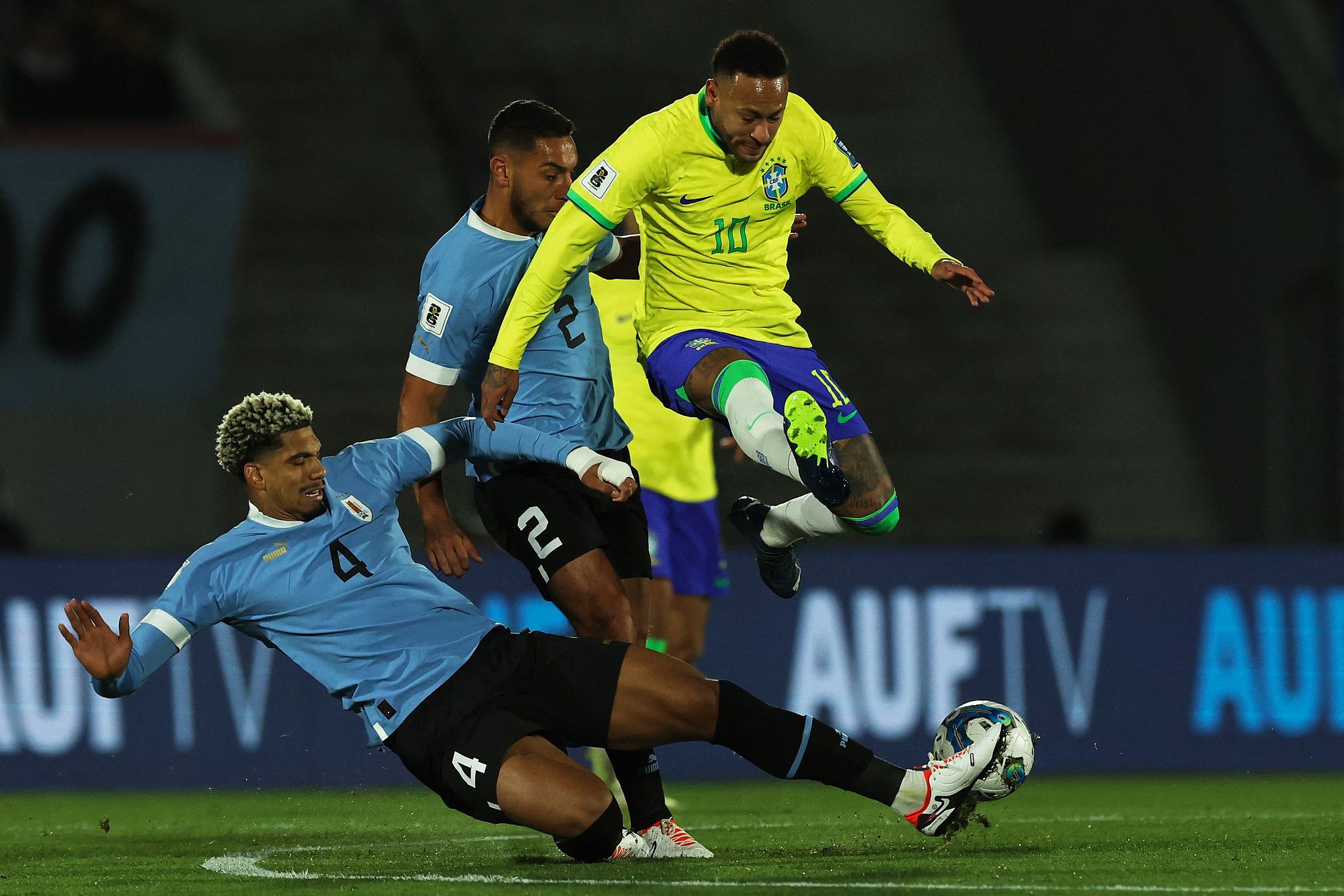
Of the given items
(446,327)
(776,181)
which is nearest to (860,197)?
(776,181)

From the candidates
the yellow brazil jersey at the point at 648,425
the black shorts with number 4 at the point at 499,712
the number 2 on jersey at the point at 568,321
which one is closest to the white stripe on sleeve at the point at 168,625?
the black shorts with number 4 at the point at 499,712

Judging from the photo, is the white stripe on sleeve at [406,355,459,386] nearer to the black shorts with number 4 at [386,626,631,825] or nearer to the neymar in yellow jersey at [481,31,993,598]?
the neymar in yellow jersey at [481,31,993,598]

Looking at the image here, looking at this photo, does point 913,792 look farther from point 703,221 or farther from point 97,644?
point 97,644

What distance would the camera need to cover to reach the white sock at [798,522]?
636cm

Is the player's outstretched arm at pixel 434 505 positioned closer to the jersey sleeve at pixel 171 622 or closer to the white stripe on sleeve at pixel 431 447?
the white stripe on sleeve at pixel 431 447

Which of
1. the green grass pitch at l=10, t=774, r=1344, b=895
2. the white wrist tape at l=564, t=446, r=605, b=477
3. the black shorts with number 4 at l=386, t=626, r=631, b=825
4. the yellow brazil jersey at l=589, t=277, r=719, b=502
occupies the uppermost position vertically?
the yellow brazil jersey at l=589, t=277, r=719, b=502

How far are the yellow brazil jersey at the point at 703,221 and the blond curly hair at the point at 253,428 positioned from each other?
2.44 feet

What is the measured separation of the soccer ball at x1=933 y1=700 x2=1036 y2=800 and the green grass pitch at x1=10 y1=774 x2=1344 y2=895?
0.76 feet

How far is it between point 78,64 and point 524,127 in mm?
8674

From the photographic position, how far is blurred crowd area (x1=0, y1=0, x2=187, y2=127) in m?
14.0

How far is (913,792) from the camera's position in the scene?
548 centimetres

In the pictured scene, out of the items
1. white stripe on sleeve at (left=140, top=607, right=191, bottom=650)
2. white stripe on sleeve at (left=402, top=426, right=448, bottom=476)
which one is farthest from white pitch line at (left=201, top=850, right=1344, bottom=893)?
white stripe on sleeve at (left=402, top=426, right=448, bottom=476)

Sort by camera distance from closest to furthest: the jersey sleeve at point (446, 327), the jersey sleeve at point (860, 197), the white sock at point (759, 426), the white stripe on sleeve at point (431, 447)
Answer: the white stripe on sleeve at point (431, 447) < the white sock at point (759, 426) < the jersey sleeve at point (446, 327) < the jersey sleeve at point (860, 197)

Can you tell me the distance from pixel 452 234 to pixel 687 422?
194 centimetres
